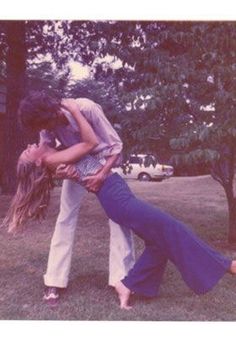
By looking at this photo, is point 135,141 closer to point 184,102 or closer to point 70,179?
point 184,102

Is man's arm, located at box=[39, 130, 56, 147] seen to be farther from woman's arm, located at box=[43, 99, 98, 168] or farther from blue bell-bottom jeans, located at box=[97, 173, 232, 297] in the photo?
blue bell-bottom jeans, located at box=[97, 173, 232, 297]

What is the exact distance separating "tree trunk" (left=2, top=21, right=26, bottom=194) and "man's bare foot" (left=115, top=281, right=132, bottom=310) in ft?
3.32

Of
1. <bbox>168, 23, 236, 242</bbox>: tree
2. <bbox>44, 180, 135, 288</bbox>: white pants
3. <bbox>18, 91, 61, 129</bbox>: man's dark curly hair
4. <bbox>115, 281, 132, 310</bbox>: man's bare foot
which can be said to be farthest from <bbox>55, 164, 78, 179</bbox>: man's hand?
<bbox>168, 23, 236, 242</bbox>: tree

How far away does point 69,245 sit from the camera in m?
4.06

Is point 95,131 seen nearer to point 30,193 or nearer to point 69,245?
point 30,193

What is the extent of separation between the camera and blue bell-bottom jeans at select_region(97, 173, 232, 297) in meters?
3.77

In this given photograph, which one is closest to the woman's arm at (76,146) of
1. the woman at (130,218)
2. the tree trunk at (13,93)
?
the woman at (130,218)

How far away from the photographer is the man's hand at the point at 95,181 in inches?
151

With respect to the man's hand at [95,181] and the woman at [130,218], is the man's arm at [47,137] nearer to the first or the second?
the woman at [130,218]

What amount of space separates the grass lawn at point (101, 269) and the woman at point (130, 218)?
0.15 m

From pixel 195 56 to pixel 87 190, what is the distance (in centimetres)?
134

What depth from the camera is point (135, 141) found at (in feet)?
15.5

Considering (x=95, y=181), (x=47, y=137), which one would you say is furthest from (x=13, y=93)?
(x=95, y=181)

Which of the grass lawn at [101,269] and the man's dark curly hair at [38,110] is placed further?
the grass lawn at [101,269]
